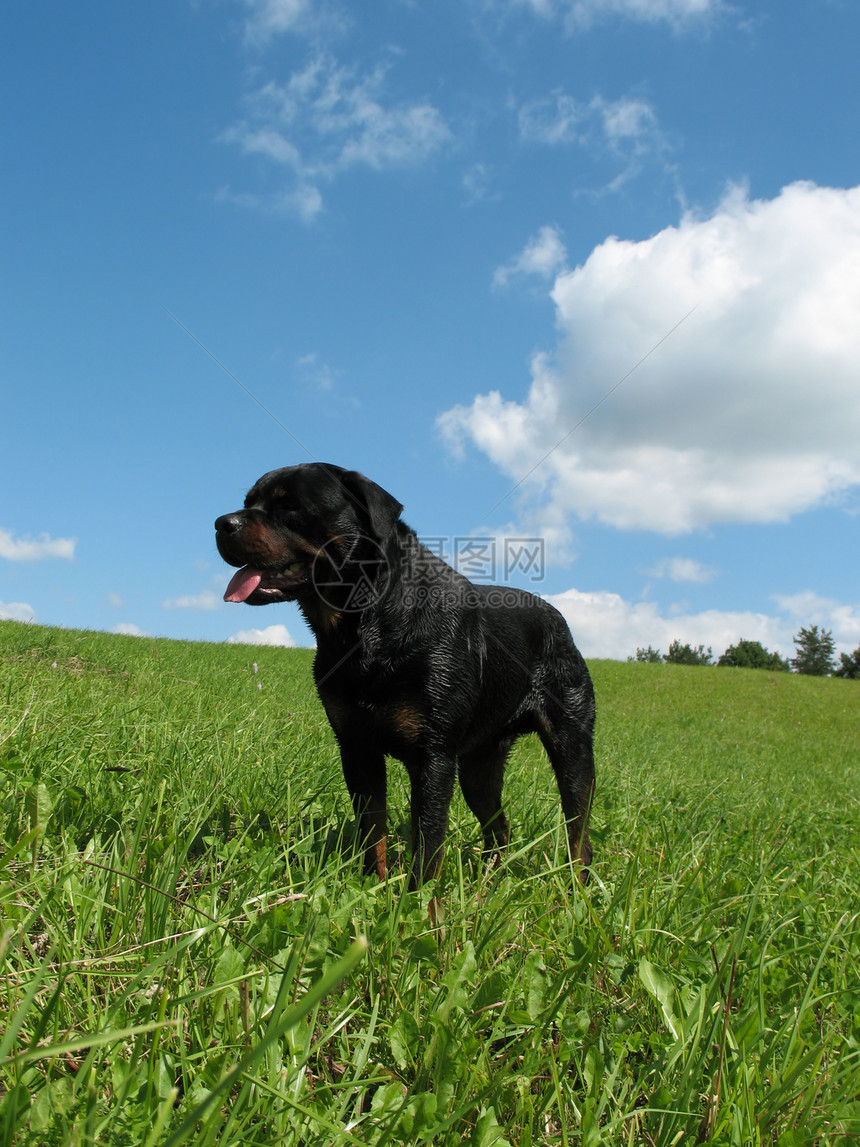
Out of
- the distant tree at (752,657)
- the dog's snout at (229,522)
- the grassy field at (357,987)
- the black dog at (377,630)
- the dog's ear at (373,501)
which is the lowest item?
the grassy field at (357,987)

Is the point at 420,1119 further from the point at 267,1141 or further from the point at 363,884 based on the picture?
the point at 363,884

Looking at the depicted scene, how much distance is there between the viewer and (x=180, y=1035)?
5.14 feet

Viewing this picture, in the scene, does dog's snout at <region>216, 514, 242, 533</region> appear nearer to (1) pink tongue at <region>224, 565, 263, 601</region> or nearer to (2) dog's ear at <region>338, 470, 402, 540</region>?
(1) pink tongue at <region>224, 565, 263, 601</region>

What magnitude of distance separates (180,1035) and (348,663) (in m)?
1.55

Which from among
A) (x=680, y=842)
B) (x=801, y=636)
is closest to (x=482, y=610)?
(x=680, y=842)

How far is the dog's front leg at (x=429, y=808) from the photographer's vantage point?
277 cm

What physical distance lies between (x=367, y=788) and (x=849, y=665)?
362ft

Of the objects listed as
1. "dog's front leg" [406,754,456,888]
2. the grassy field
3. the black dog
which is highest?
the black dog

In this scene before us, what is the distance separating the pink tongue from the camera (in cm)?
303

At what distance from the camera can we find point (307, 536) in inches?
121

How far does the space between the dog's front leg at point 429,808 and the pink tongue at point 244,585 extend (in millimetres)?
1036

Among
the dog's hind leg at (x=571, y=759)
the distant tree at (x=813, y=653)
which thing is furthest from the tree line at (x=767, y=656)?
the dog's hind leg at (x=571, y=759)

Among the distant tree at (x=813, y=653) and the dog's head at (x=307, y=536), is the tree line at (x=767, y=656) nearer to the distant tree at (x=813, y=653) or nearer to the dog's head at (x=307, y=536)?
the distant tree at (x=813, y=653)

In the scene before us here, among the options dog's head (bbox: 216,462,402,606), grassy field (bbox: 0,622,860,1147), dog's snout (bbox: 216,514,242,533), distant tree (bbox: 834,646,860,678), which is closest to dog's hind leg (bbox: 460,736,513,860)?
grassy field (bbox: 0,622,860,1147)
